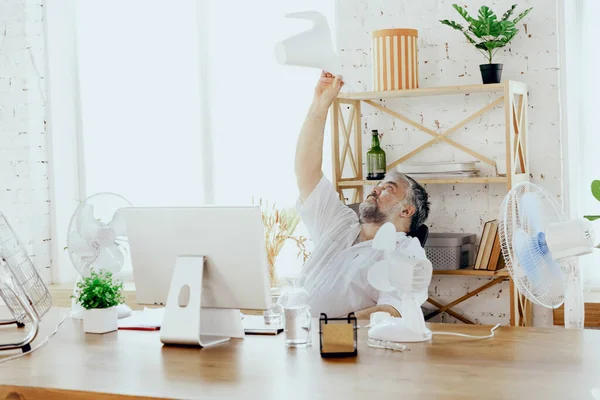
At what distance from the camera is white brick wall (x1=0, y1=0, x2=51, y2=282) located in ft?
16.7

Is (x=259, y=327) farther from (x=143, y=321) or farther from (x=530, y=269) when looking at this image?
(x=530, y=269)

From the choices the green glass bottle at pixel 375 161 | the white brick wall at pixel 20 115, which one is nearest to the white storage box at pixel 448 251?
the green glass bottle at pixel 375 161

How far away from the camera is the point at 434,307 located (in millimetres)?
4152

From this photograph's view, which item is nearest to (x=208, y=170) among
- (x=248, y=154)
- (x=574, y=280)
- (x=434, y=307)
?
(x=248, y=154)

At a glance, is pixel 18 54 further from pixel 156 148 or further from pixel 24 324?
pixel 24 324

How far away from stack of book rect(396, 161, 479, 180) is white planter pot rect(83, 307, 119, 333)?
5.84 feet

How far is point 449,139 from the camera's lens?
13.7 ft

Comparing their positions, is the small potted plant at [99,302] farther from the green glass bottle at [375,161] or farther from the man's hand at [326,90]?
the green glass bottle at [375,161]

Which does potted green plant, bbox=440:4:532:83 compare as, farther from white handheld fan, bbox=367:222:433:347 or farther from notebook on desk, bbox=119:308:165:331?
notebook on desk, bbox=119:308:165:331

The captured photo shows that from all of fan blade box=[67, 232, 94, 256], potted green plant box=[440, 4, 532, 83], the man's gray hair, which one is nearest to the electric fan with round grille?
the man's gray hair

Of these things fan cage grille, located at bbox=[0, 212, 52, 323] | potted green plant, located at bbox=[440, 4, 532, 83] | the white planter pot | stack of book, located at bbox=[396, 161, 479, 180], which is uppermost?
potted green plant, located at bbox=[440, 4, 532, 83]

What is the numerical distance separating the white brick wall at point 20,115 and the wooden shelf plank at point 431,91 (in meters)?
2.16

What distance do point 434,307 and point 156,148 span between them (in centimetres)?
211

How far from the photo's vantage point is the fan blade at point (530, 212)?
8.67 feet
